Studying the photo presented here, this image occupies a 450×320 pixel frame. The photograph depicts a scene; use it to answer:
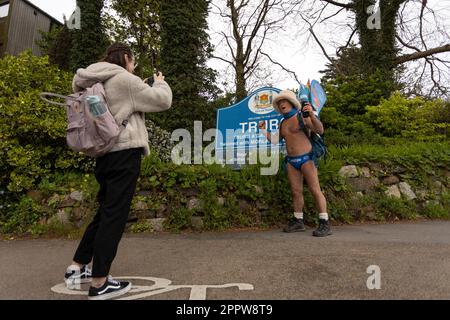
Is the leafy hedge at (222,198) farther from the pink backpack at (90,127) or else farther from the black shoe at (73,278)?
the pink backpack at (90,127)

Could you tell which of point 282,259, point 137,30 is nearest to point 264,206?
point 282,259

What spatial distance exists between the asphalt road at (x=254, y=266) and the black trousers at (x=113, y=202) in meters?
0.38

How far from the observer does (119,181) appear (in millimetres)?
2219

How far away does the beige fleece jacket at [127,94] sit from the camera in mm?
2303

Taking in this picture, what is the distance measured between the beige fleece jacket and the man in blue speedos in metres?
2.42

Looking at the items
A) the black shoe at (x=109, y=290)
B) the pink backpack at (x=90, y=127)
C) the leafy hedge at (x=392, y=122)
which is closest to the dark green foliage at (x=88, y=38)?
the leafy hedge at (x=392, y=122)

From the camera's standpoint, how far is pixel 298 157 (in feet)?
14.5

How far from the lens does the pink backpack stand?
7.07 ft

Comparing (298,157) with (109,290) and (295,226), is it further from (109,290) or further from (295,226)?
(109,290)

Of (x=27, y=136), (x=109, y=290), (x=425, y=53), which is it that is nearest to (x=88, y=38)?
(x=27, y=136)

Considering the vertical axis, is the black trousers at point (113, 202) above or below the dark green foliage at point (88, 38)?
below

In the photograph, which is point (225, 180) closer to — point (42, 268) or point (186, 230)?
point (186, 230)

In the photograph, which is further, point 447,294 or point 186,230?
point 186,230
